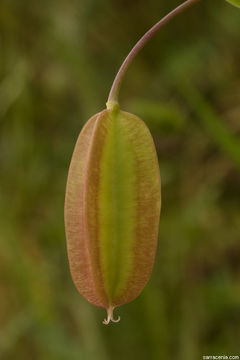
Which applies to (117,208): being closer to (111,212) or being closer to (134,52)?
(111,212)

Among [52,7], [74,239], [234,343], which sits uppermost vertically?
→ [52,7]

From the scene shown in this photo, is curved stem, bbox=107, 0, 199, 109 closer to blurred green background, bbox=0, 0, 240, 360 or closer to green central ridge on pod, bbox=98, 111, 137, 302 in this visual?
green central ridge on pod, bbox=98, 111, 137, 302

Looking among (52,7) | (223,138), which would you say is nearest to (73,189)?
A: (223,138)

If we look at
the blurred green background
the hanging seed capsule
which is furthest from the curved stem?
the blurred green background

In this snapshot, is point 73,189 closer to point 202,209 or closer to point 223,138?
point 223,138

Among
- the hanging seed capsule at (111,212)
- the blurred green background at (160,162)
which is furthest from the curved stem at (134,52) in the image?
the blurred green background at (160,162)

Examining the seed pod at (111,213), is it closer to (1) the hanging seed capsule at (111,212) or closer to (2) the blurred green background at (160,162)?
(1) the hanging seed capsule at (111,212)

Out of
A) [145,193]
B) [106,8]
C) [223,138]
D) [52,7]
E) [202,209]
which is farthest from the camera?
[106,8]

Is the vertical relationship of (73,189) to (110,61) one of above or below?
below
